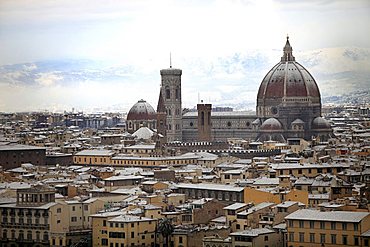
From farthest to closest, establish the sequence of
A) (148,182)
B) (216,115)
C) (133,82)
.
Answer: (133,82)
(216,115)
(148,182)

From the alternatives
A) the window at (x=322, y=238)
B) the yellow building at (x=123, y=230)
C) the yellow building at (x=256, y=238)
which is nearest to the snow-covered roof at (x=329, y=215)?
the window at (x=322, y=238)

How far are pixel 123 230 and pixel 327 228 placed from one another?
501cm

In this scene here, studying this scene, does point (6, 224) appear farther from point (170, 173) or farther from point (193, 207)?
point (170, 173)

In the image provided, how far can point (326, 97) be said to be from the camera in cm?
6178

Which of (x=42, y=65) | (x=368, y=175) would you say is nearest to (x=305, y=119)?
(x=42, y=65)

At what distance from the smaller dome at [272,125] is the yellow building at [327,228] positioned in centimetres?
3377

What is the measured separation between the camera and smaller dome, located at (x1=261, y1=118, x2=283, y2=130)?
59812mm

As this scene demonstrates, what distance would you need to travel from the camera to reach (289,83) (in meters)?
63.8

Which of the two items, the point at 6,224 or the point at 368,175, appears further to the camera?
the point at 368,175

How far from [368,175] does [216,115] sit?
1387 inches

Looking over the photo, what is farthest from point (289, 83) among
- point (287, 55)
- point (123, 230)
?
point (123, 230)

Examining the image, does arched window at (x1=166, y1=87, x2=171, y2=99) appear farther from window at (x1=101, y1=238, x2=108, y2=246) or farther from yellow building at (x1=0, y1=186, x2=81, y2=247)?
window at (x1=101, y1=238, x2=108, y2=246)

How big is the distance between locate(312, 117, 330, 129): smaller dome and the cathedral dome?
2959 millimetres

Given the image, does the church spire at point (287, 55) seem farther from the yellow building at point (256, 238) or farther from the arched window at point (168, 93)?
the yellow building at point (256, 238)
